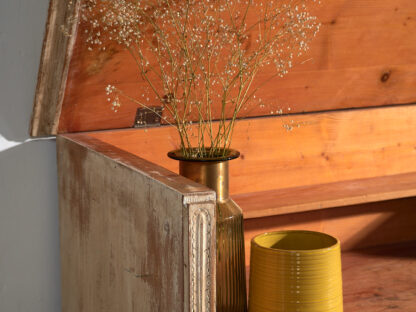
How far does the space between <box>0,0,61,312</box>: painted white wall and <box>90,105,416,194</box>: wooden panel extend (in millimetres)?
197

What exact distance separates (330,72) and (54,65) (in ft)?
2.14

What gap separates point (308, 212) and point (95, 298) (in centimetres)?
64

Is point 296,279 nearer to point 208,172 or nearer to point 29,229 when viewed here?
point 208,172

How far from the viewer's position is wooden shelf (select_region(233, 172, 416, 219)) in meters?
1.40

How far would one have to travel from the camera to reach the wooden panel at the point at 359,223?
61.4 inches

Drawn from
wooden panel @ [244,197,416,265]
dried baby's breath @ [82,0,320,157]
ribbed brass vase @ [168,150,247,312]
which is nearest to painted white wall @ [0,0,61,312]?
dried baby's breath @ [82,0,320,157]

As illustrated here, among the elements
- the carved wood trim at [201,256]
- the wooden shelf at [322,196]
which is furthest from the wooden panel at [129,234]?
the wooden shelf at [322,196]

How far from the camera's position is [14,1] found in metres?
1.22

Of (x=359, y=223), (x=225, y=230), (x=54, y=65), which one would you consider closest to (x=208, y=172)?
(x=225, y=230)

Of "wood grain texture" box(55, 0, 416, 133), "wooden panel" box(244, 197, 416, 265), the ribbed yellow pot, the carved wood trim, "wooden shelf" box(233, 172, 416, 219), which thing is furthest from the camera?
"wooden panel" box(244, 197, 416, 265)

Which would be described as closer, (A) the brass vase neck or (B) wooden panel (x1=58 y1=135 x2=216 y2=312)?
(B) wooden panel (x1=58 y1=135 x2=216 y2=312)

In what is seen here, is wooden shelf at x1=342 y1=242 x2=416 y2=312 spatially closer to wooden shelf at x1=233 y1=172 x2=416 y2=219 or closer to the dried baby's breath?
wooden shelf at x1=233 y1=172 x2=416 y2=219

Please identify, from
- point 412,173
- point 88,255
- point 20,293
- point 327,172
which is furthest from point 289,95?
point 20,293

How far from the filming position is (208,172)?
41.6 inches
